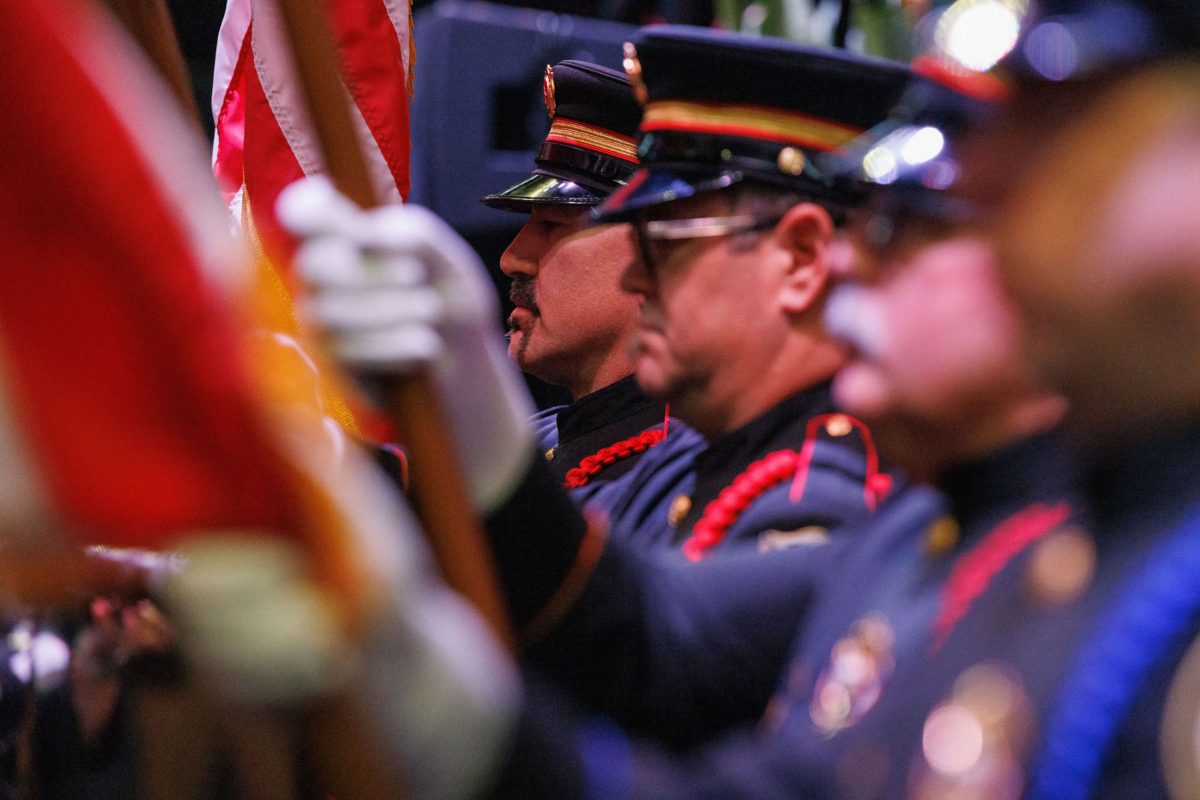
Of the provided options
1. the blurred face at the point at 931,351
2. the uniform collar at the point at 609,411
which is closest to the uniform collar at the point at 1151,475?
the blurred face at the point at 931,351

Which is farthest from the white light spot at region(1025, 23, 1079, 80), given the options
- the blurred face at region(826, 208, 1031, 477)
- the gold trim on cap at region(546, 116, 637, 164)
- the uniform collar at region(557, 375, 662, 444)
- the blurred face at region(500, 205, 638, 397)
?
the gold trim on cap at region(546, 116, 637, 164)

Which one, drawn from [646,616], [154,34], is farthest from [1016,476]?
[154,34]

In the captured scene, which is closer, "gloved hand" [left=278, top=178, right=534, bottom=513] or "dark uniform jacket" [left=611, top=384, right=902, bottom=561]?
"gloved hand" [left=278, top=178, right=534, bottom=513]

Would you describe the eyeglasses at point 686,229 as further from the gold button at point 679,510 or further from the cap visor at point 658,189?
the gold button at point 679,510

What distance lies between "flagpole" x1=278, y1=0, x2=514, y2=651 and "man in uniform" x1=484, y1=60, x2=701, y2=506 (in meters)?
2.03

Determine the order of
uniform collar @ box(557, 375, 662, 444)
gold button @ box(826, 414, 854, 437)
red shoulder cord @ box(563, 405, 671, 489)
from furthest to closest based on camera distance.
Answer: uniform collar @ box(557, 375, 662, 444) → red shoulder cord @ box(563, 405, 671, 489) → gold button @ box(826, 414, 854, 437)

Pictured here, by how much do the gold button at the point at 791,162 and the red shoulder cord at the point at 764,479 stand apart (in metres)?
0.36

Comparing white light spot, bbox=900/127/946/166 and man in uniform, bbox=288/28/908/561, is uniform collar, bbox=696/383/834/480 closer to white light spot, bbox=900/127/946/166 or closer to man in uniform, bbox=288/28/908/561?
man in uniform, bbox=288/28/908/561

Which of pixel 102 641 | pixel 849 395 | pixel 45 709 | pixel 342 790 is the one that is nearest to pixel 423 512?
pixel 342 790

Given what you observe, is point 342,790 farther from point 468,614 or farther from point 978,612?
point 978,612

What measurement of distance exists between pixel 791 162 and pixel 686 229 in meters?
0.18

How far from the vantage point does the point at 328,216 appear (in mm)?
993

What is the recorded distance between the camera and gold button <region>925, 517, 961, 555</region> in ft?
4.27

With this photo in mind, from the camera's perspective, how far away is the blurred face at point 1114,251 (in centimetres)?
92
